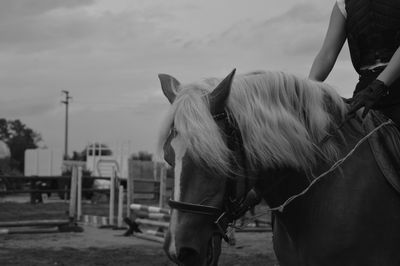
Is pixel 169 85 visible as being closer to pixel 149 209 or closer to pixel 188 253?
pixel 188 253

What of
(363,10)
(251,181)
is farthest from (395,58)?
(251,181)

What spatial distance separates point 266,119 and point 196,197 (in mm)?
505

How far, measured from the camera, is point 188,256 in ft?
7.98

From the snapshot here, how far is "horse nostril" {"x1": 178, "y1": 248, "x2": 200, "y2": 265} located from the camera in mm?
2410

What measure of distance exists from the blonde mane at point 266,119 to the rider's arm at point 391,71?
9.2 inches

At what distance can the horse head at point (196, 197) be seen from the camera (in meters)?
2.43

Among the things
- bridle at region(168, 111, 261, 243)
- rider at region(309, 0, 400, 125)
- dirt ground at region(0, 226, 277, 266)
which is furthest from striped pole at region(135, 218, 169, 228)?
bridle at region(168, 111, 261, 243)

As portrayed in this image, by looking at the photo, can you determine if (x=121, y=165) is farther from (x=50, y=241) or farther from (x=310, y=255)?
(x=310, y=255)

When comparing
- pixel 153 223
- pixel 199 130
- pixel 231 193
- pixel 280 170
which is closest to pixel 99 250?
pixel 153 223

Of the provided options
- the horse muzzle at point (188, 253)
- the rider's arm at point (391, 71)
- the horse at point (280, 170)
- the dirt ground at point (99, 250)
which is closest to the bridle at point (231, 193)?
the horse at point (280, 170)

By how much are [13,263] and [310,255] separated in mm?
6863

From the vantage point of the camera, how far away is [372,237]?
2641 mm

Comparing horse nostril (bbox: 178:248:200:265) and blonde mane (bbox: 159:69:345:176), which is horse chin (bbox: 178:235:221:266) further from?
blonde mane (bbox: 159:69:345:176)

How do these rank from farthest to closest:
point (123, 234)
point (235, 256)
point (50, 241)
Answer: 1. point (123, 234)
2. point (50, 241)
3. point (235, 256)
